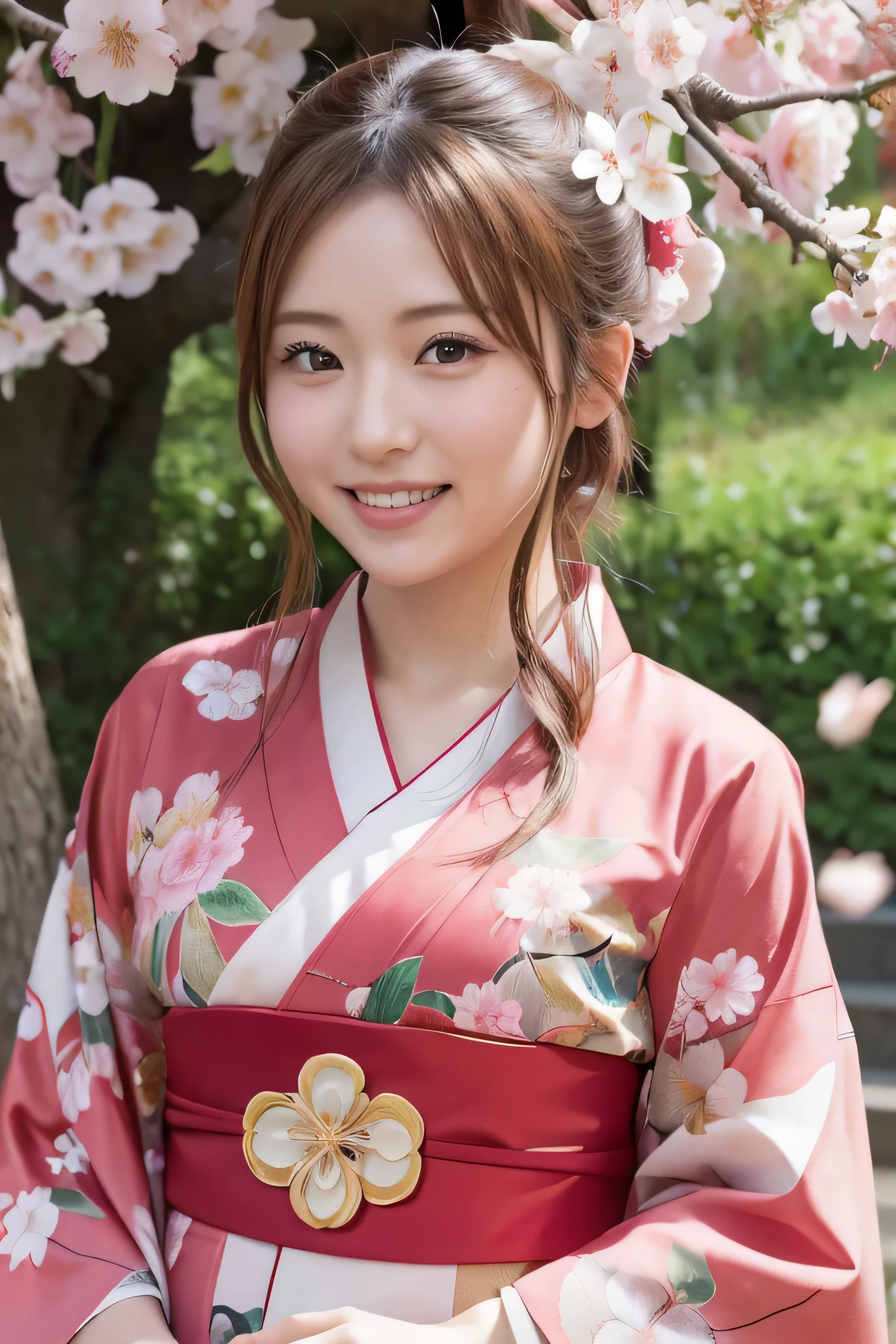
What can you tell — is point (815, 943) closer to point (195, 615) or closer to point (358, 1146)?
point (358, 1146)

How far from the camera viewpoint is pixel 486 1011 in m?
1.34

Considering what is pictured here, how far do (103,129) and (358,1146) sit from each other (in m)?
1.73

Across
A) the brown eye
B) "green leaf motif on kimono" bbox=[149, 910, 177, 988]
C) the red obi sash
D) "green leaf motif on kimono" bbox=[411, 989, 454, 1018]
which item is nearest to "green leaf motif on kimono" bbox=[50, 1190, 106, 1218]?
the red obi sash

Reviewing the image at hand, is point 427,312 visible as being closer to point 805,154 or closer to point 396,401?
point 396,401

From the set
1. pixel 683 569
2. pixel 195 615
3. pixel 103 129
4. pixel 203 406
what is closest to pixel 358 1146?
pixel 103 129

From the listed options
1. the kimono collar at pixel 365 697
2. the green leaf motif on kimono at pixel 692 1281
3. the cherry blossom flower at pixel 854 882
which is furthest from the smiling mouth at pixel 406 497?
the cherry blossom flower at pixel 854 882

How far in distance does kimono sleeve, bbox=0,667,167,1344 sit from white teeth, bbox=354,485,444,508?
0.46m

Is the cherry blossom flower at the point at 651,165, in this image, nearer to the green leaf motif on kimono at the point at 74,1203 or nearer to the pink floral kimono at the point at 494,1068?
the pink floral kimono at the point at 494,1068

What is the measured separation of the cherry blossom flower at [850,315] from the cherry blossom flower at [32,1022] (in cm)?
129

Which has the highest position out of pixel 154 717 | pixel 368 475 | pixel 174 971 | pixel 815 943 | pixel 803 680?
pixel 368 475

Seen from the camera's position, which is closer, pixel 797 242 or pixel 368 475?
pixel 368 475

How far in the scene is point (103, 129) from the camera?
220 centimetres

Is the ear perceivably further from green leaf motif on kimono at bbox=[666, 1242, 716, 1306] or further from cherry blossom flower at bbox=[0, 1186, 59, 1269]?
cherry blossom flower at bbox=[0, 1186, 59, 1269]

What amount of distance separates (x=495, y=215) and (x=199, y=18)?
0.81 m
